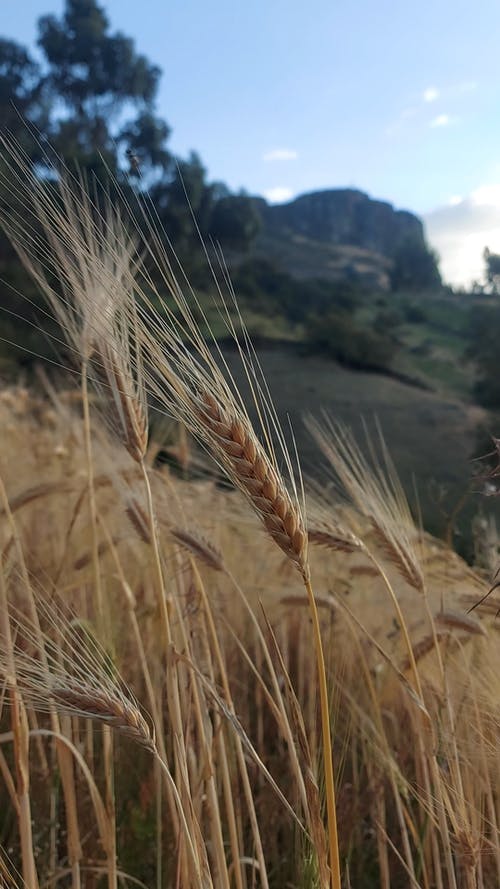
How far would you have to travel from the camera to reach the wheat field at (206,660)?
0.79 meters

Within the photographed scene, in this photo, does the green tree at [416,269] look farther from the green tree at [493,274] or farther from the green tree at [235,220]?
the green tree at [493,274]

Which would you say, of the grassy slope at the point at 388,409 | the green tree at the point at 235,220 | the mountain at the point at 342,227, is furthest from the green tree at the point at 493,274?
the mountain at the point at 342,227

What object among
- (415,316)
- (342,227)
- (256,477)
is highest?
(342,227)

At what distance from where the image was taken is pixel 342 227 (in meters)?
56.5

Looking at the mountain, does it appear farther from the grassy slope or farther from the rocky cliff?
the grassy slope

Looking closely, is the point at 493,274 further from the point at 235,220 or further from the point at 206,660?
the point at 235,220

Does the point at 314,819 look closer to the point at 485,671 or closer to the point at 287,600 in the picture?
the point at 485,671

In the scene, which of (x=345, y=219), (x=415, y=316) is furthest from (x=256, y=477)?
(x=345, y=219)

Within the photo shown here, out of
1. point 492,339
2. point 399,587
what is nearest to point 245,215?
point 492,339

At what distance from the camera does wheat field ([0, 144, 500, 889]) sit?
79cm

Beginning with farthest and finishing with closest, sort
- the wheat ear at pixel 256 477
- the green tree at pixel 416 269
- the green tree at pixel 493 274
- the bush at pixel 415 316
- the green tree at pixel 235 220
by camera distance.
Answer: the green tree at pixel 416 269 → the bush at pixel 415 316 → the green tree at pixel 235 220 → the green tree at pixel 493 274 → the wheat ear at pixel 256 477

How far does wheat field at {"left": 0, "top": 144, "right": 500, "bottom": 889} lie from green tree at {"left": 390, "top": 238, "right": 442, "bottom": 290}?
38146 millimetres

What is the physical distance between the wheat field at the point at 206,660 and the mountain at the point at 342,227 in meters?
43.5

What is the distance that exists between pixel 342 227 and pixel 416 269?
65.1ft
